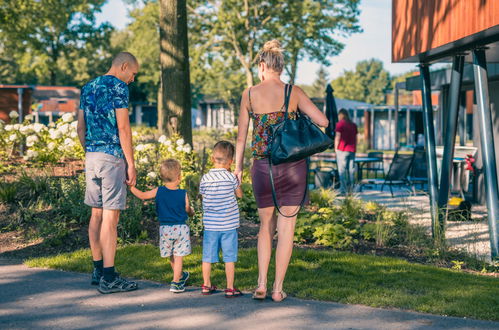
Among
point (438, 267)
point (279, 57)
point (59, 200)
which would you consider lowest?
point (438, 267)

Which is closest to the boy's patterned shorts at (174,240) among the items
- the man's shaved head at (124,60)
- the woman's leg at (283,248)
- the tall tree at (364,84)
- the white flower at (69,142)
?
the woman's leg at (283,248)

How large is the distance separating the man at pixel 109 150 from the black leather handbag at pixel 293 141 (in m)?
1.26

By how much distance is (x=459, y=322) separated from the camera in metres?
4.57

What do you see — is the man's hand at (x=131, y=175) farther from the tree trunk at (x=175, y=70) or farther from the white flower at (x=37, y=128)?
the tree trunk at (x=175, y=70)

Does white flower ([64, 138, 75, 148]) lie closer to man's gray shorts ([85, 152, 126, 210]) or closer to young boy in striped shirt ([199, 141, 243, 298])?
man's gray shorts ([85, 152, 126, 210])

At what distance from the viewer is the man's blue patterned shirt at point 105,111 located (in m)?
5.27

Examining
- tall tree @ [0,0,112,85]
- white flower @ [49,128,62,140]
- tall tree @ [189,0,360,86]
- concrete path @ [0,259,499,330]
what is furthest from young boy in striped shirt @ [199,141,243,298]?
tall tree @ [0,0,112,85]

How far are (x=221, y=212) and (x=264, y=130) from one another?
78 centimetres

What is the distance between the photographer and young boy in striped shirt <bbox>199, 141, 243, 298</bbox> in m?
5.17

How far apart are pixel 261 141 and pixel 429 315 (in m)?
1.87

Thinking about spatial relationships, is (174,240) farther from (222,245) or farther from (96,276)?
(96,276)

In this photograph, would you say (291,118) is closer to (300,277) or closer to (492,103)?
(300,277)

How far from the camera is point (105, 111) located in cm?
529

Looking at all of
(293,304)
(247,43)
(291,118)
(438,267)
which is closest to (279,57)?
(291,118)
